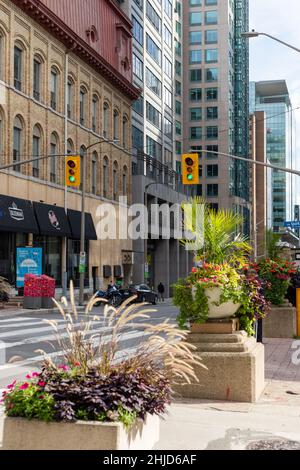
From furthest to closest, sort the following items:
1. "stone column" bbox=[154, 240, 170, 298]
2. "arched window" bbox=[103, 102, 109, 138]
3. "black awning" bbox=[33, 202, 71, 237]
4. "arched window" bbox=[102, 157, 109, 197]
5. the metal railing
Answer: "stone column" bbox=[154, 240, 170, 298] < the metal railing < "arched window" bbox=[103, 102, 109, 138] < "arched window" bbox=[102, 157, 109, 197] < "black awning" bbox=[33, 202, 71, 237]

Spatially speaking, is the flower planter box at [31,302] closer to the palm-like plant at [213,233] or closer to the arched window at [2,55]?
the arched window at [2,55]

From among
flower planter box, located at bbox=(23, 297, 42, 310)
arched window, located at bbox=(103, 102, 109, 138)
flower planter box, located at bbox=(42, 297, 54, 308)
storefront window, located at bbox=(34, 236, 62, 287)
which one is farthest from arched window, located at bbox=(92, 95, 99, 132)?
flower planter box, located at bbox=(23, 297, 42, 310)

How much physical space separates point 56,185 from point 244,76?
81.1 meters

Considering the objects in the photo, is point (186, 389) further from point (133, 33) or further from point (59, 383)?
point (133, 33)

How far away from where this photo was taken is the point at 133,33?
202 ft

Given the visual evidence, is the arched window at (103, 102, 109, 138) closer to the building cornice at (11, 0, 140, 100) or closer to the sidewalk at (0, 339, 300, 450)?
the building cornice at (11, 0, 140, 100)

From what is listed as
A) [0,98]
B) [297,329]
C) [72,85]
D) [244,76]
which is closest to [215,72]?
[244,76]

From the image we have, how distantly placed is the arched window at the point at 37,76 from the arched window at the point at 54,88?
1.74 m

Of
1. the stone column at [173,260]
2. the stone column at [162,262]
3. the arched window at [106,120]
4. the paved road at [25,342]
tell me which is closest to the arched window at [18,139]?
the paved road at [25,342]

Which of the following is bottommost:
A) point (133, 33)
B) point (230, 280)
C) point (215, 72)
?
point (230, 280)

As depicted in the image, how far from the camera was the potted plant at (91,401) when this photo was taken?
5.06 m

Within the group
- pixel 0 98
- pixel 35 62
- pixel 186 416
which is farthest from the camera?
pixel 35 62

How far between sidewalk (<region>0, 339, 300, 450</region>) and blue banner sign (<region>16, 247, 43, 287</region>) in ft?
83.8

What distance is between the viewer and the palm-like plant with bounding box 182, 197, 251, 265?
8.97m
